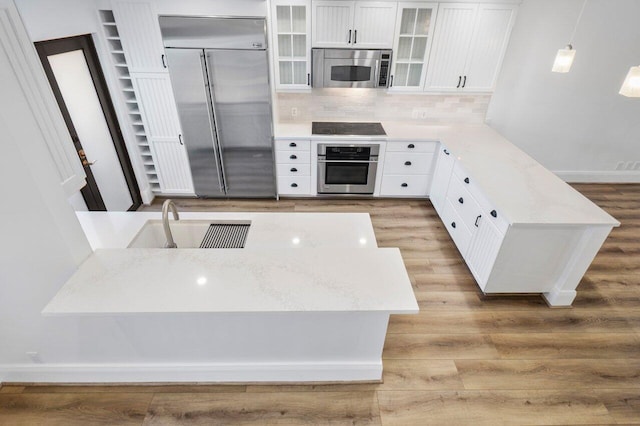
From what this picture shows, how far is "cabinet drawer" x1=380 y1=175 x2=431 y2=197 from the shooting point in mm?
4332

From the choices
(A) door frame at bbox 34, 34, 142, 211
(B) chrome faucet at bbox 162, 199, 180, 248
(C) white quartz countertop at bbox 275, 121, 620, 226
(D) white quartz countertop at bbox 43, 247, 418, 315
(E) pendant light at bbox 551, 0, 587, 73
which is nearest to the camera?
(D) white quartz countertop at bbox 43, 247, 418, 315

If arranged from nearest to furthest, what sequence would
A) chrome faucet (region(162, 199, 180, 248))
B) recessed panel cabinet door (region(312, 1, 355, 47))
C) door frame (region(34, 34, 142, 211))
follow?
chrome faucet (region(162, 199, 180, 248))
door frame (region(34, 34, 142, 211))
recessed panel cabinet door (region(312, 1, 355, 47))

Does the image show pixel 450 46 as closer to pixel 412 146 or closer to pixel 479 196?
pixel 412 146

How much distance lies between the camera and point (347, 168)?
4.26 meters

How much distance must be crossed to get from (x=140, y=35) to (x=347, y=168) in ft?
8.97

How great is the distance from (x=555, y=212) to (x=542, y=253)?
1.21ft

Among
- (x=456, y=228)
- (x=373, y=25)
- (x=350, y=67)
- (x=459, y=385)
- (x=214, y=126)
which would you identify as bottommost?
(x=459, y=385)

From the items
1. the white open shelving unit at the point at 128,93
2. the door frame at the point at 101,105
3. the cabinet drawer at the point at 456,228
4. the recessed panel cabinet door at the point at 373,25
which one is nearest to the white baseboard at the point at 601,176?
the cabinet drawer at the point at 456,228

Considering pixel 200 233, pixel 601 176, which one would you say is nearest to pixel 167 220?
pixel 200 233

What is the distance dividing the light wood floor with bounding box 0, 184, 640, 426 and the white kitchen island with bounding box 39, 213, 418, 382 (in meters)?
0.13

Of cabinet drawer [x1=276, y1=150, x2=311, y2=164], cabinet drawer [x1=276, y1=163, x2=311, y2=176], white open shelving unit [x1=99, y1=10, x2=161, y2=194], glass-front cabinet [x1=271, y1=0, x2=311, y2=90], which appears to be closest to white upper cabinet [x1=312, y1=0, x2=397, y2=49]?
glass-front cabinet [x1=271, y1=0, x2=311, y2=90]

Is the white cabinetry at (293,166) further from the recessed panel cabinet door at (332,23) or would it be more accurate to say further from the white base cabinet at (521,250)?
the white base cabinet at (521,250)

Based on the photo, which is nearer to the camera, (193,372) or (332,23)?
(193,372)

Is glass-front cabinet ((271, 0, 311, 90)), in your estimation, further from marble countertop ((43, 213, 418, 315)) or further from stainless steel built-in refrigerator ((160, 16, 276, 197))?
marble countertop ((43, 213, 418, 315))
